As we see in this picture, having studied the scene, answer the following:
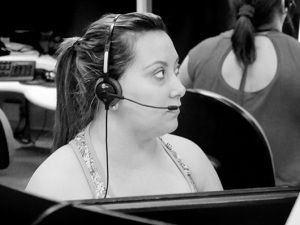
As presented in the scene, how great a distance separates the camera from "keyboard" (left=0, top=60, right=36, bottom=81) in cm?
241

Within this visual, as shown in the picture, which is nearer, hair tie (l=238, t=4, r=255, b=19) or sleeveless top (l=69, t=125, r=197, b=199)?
sleeveless top (l=69, t=125, r=197, b=199)

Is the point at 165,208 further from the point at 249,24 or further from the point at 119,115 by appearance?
the point at 249,24

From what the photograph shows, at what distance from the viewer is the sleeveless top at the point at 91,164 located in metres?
0.79

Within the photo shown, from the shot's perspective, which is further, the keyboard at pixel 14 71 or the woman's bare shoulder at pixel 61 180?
the keyboard at pixel 14 71

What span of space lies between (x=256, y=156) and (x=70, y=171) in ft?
1.62

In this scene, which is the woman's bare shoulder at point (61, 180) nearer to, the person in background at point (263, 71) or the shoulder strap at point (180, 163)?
the shoulder strap at point (180, 163)

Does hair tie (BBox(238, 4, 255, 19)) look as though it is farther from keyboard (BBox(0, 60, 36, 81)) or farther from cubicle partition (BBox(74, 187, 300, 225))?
keyboard (BBox(0, 60, 36, 81))

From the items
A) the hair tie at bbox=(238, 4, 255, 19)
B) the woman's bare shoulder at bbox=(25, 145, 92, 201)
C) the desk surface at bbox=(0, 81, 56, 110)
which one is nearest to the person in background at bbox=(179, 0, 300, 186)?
the hair tie at bbox=(238, 4, 255, 19)

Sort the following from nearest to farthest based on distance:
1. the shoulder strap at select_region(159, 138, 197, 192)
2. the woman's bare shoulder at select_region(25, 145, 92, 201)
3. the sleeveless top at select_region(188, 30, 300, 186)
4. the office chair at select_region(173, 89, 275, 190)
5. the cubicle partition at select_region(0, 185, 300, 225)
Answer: the cubicle partition at select_region(0, 185, 300, 225)
the woman's bare shoulder at select_region(25, 145, 92, 201)
the shoulder strap at select_region(159, 138, 197, 192)
the office chair at select_region(173, 89, 275, 190)
the sleeveless top at select_region(188, 30, 300, 186)

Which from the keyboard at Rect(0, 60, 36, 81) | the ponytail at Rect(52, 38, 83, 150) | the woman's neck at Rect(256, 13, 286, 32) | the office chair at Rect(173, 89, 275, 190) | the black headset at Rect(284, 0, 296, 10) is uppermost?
the black headset at Rect(284, 0, 296, 10)

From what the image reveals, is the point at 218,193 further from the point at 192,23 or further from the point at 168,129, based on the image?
the point at 192,23

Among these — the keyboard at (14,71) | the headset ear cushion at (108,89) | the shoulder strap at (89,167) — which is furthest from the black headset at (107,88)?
the keyboard at (14,71)

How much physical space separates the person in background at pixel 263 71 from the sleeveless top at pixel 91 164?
1.78 ft

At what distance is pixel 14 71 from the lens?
2412 millimetres
